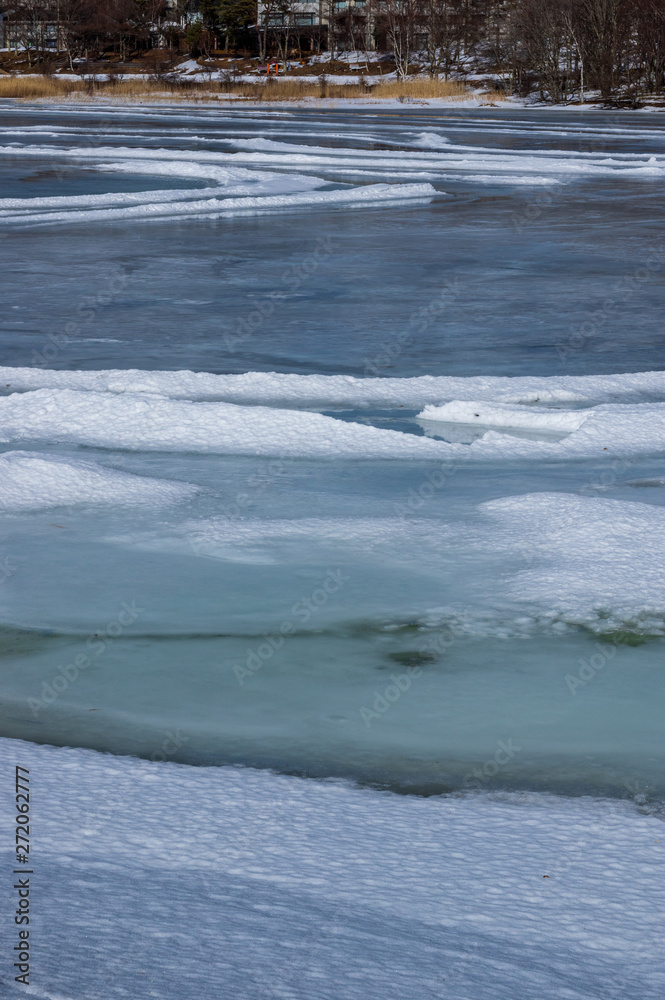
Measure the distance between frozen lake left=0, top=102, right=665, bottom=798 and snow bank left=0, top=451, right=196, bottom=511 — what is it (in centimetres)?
1

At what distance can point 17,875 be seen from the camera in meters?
2.01

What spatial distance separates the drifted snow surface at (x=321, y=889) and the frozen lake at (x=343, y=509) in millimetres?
148

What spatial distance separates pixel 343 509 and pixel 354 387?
5.93ft

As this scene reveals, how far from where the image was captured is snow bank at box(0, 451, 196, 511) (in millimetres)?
4219

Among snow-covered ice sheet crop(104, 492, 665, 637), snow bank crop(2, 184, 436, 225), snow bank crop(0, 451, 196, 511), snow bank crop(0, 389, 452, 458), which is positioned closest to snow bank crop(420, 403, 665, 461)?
snow bank crop(0, 389, 452, 458)

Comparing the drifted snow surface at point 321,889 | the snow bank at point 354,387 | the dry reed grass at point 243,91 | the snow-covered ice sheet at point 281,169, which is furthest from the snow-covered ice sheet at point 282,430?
the dry reed grass at point 243,91

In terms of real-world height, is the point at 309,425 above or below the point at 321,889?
above

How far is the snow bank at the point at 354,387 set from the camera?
571 cm

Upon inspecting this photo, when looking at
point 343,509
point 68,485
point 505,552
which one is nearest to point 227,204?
point 68,485

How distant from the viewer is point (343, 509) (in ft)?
13.6

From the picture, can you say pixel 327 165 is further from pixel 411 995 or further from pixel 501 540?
pixel 411 995

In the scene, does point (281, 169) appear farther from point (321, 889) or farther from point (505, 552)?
point (321, 889)

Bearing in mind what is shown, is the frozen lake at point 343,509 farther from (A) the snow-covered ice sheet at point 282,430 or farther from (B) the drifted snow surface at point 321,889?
(B) the drifted snow surface at point 321,889

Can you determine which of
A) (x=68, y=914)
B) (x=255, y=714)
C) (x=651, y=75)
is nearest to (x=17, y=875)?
(x=68, y=914)
